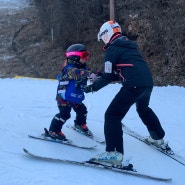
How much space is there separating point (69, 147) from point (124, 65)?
1462mm

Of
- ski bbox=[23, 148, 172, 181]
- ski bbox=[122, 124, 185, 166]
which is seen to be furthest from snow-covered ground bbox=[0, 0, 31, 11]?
ski bbox=[23, 148, 172, 181]

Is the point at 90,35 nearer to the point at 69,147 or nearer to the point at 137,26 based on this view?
the point at 137,26

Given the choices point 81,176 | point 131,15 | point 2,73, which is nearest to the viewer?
point 81,176

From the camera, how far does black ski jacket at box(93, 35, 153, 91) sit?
4.57 metres

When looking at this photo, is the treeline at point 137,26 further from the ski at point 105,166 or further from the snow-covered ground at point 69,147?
the ski at point 105,166

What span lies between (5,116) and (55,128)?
183cm

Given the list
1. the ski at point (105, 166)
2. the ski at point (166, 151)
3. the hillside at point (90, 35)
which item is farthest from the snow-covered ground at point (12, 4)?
the ski at point (105, 166)

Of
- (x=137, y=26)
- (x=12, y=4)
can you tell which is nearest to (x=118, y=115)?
(x=137, y=26)

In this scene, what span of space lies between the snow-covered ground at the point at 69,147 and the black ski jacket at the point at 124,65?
1.05 m

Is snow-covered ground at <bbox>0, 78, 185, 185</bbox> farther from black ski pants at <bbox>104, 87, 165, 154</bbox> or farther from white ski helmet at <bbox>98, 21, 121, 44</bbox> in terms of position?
white ski helmet at <bbox>98, 21, 121, 44</bbox>

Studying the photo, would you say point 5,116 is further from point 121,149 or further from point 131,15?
point 131,15

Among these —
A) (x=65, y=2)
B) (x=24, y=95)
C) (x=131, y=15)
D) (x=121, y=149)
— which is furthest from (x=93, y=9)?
(x=121, y=149)

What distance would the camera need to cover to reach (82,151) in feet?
17.3

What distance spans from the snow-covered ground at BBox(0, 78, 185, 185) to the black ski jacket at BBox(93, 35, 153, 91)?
105 cm
